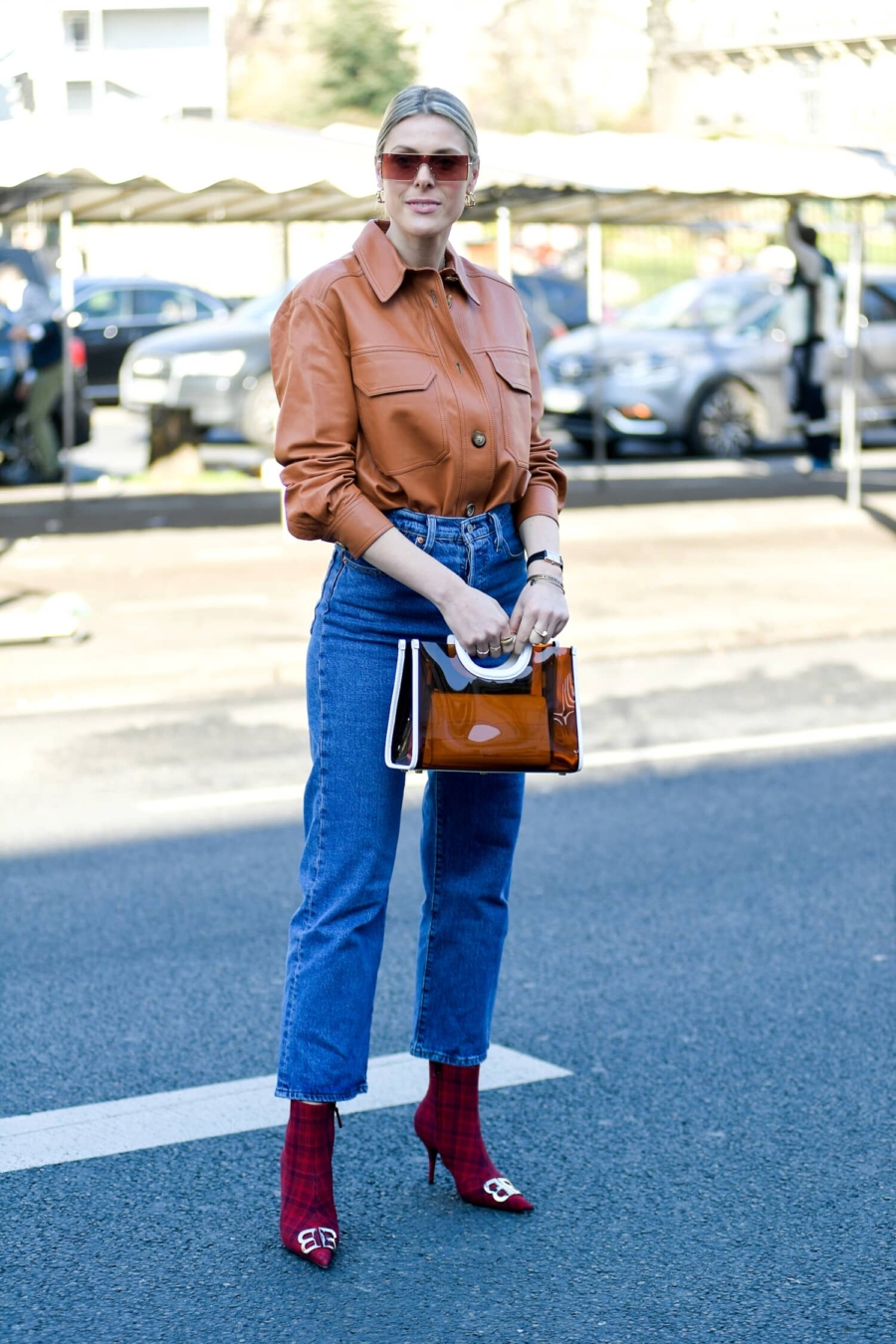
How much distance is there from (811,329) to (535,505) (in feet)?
45.6

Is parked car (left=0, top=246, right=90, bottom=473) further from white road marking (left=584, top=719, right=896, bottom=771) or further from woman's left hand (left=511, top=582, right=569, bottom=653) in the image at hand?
woman's left hand (left=511, top=582, right=569, bottom=653)

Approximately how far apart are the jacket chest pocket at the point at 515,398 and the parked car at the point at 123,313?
21.2 m

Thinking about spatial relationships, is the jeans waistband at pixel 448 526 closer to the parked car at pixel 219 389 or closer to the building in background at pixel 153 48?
the parked car at pixel 219 389

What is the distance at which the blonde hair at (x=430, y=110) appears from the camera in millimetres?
3145

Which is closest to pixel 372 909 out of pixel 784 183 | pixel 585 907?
pixel 585 907

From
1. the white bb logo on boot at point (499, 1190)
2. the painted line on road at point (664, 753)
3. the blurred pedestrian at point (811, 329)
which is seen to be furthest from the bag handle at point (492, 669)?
the blurred pedestrian at point (811, 329)

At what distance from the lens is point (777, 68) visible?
3728 cm

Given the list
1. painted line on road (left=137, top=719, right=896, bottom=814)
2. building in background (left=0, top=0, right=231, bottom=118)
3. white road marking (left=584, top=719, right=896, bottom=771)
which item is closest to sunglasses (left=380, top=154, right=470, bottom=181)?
painted line on road (left=137, top=719, right=896, bottom=814)

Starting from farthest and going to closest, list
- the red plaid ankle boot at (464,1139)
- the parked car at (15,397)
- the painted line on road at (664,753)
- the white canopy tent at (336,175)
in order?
the parked car at (15,397) < the white canopy tent at (336,175) < the painted line on road at (664,753) < the red plaid ankle boot at (464,1139)

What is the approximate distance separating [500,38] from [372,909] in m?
68.8

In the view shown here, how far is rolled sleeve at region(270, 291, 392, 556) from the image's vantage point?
311cm

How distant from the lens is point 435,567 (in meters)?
3.10

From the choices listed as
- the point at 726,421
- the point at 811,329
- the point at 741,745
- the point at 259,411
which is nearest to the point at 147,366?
the point at 259,411

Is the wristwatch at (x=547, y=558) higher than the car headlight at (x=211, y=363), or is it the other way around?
the wristwatch at (x=547, y=558)
